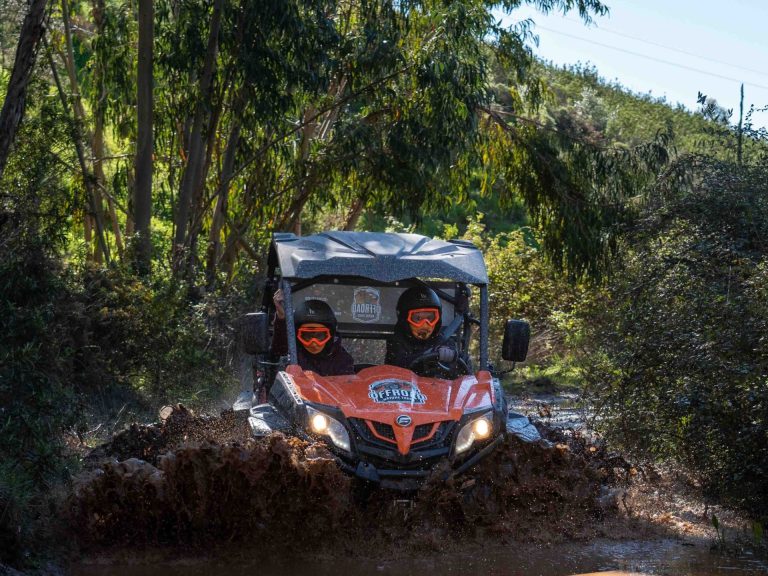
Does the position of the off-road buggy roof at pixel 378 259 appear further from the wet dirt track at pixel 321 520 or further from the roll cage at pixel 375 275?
the wet dirt track at pixel 321 520

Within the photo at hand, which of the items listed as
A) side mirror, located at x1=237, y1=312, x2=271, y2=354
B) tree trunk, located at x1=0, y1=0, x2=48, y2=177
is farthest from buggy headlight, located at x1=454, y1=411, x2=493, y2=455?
tree trunk, located at x1=0, y1=0, x2=48, y2=177

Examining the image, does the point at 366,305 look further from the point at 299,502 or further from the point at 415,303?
the point at 299,502

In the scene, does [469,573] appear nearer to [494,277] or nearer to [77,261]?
[77,261]

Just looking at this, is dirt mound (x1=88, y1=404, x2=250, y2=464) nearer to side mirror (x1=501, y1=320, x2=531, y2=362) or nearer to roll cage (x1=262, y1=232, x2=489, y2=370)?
roll cage (x1=262, y1=232, x2=489, y2=370)

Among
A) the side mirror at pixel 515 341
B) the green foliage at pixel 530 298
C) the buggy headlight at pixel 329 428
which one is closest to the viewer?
the buggy headlight at pixel 329 428

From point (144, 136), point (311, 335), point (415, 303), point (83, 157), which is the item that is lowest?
point (311, 335)

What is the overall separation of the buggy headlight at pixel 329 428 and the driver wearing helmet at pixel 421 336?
1.30m

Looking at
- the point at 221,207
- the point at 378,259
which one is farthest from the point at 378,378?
the point at 221,207

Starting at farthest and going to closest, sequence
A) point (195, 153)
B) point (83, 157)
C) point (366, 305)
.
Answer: point (195, 153) < point (83, 157) < point (366, 305)

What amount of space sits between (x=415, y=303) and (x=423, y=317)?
0.46 ft

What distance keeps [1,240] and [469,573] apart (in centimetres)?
457

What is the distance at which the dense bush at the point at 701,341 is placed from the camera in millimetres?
9484

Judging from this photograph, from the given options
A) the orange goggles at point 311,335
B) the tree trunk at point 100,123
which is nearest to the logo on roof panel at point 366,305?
the orange goggles at point 311,335

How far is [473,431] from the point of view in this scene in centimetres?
849
